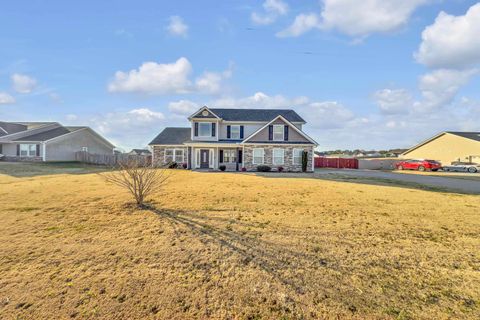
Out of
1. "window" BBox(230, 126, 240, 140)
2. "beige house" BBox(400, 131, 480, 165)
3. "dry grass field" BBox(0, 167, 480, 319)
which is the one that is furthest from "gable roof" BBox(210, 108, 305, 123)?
"beige house" BBox(400, 131, 480, 165)

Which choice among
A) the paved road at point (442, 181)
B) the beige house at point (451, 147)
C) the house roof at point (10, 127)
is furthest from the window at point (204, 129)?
the beige house at point (451, 147)

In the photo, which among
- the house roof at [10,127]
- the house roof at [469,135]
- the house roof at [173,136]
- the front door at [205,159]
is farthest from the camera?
the house roof at [10,127]

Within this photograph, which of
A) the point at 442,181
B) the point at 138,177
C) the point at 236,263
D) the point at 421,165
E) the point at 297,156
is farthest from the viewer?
the point at 421,165

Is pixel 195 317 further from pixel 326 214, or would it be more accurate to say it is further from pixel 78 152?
pixel 78 152

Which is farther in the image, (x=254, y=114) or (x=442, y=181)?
(x=254, y=114)

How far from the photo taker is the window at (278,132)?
82.9 feet

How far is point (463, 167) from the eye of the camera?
1208 inches

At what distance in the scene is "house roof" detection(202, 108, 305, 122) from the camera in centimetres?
2859

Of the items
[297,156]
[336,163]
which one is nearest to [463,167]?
[336,163]

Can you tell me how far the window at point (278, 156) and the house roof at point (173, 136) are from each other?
9944 mm

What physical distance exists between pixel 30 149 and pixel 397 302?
40.3m

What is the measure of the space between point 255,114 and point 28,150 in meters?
29.7

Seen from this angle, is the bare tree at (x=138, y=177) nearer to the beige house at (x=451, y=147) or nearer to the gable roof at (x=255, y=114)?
the gable roof at (x=255, y=114)

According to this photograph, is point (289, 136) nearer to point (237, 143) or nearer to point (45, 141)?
point (237, 143)
